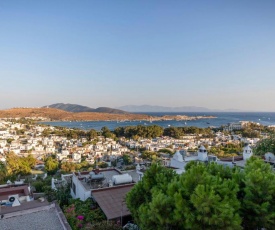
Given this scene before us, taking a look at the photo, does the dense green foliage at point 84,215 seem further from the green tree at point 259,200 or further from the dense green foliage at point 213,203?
the green tree at point 259,200

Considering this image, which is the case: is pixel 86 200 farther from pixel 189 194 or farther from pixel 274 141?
pixel 274 141

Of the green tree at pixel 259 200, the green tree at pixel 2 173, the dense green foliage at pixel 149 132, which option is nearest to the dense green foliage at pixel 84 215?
the green tree at pixel 259 200

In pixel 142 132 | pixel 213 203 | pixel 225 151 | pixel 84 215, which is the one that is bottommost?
pixel 225 151

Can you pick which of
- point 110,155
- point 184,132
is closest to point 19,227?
point 110,155

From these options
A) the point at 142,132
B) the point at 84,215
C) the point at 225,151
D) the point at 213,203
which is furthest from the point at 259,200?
the point at 142,132

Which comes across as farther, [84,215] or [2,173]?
[2,173]

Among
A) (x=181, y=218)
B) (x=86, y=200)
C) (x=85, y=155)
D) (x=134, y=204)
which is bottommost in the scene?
(x=85, y=155)

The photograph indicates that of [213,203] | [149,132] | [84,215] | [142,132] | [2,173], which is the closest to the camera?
[213,203]

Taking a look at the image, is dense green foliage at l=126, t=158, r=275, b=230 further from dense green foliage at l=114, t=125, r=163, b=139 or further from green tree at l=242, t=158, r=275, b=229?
dense green foliage at l=114, t=125, r=163, b=139

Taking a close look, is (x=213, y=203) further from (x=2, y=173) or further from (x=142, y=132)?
(x=142, y=132)
